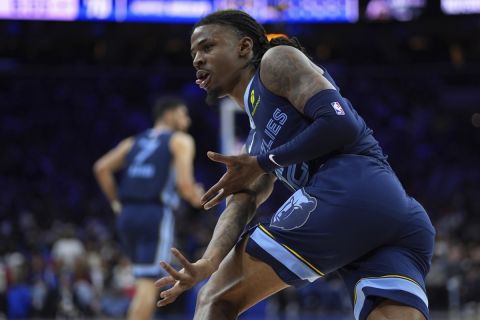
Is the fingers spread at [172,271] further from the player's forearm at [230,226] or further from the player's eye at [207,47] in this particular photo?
the player's eye at [207,47]

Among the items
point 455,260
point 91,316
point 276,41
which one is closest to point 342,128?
point 276,41

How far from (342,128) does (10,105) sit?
18.7 metres

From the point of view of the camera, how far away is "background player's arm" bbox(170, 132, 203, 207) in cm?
649

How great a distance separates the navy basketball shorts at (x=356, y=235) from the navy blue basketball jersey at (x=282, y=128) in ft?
0.25

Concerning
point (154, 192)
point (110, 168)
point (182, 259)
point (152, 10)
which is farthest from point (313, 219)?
point (152, 10)

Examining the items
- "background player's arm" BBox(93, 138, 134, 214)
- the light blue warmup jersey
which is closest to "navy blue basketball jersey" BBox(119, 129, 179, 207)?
"background player's arm" BBox(93, 138, 134, 214)

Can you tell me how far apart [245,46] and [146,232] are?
3.42 m

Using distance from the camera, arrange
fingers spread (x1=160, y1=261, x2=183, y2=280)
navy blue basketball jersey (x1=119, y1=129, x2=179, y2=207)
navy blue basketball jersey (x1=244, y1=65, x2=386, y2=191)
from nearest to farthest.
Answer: fingers spread (x1=160, y1=261, x2=183, y2=280) < navy blue basketball jersey (x1=244, y1=65, x2=386, y2=191) < navy blue basketball jersey (x1=119, y1=129, x2=179, y2=207)

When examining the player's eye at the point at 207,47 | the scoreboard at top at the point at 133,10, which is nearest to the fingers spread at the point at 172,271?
the player's eye at the point at 207,47

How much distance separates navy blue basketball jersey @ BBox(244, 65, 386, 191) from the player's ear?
0.14 m

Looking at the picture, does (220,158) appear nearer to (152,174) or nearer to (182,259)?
(182,259)

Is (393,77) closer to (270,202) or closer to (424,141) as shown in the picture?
(424,141)

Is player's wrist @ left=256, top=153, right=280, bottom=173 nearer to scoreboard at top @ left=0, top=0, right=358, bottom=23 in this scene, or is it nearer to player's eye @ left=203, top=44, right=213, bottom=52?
player's eye @ left=203, top=44, right=213, bottom=52

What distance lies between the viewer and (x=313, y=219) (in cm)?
298
